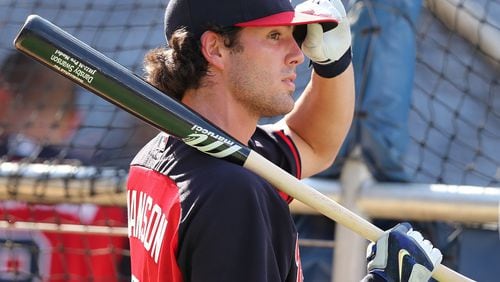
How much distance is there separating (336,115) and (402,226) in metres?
0.49

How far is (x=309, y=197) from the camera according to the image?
1875 millimetres

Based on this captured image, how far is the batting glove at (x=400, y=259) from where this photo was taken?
1761mm

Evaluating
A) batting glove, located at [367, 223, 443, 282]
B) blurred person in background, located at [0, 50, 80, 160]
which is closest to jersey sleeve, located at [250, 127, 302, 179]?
batting glove, located at [367, 223, 443, 282]

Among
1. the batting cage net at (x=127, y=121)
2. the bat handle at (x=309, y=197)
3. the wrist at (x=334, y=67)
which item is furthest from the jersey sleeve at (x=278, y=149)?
A: the batting cage net at (x=127, y=121)

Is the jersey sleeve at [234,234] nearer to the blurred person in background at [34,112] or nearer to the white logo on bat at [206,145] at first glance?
the white logo on bat at [206,145]

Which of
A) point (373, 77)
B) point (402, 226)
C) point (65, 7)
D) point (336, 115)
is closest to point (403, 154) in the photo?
point (373, 77)

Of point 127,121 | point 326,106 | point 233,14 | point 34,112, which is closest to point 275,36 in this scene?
point 233,14

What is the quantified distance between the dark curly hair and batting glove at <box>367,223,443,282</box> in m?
0.42

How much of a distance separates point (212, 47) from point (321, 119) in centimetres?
46

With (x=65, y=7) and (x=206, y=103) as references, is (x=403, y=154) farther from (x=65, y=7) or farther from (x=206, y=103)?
(x=65, y=7)

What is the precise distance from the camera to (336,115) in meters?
2.26

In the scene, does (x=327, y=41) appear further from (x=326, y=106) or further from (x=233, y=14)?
(x=233, y=14)

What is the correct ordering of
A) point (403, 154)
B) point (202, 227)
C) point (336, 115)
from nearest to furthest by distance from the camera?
point (202, 227)
point (336, 115)
point (403, 154)

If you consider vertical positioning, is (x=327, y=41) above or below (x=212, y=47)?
below
